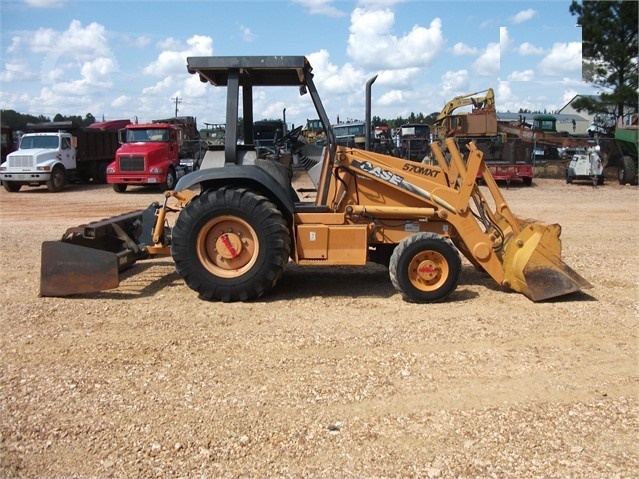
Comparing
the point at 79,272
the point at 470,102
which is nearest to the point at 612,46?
the point at 470,102

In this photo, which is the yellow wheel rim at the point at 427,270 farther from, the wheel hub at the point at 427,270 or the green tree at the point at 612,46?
the green tree at the point at 612,46

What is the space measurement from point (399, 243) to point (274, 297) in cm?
141

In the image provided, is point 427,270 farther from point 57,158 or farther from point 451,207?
point 57,158

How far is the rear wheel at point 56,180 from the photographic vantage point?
2020 centimetres

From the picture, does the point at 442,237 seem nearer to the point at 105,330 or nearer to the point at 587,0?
the point at 105,330

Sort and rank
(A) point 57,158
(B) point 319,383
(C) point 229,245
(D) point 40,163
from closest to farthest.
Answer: (B) point 319,383
(C) point 229,245
(D) point 40,163
(A) point 57,158

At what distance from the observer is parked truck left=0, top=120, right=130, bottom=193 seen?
65.2 feet

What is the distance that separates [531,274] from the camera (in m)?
5.98

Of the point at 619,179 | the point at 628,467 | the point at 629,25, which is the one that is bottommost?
the point at 628,467

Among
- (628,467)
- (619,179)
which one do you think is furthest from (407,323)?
(619,179)

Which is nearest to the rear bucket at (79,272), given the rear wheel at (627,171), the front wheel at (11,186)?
the front wheel at (11,186)

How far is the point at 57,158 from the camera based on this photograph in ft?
67.8

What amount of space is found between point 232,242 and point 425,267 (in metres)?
1.94

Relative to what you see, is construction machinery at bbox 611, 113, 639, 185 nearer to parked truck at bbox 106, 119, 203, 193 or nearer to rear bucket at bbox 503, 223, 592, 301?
parked truck at bbox 106, 119, 203, 193
